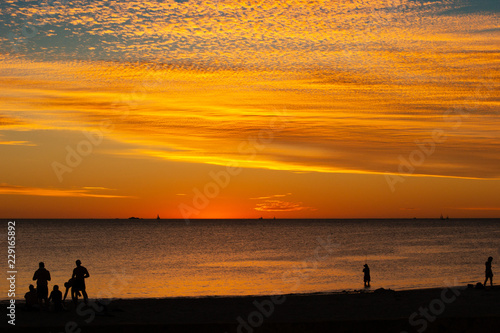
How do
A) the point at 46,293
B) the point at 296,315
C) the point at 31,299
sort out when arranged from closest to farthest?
1. the point at 31,299
2. the point at 296,315
3. the point at 46,293

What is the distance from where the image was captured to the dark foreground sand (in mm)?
15984

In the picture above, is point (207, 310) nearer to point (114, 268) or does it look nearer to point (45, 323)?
point (45, 323)

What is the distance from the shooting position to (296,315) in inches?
840

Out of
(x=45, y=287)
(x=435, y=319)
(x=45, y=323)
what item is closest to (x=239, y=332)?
(x=435, y=319)

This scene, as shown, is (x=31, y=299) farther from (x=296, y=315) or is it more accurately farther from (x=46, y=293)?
(x=296, y=315)

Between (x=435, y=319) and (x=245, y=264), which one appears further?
(x=245, y=264)

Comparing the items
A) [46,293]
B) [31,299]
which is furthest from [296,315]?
[31,299]

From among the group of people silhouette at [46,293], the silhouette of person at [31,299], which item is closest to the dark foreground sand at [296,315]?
the silhouette of person at [31,299]

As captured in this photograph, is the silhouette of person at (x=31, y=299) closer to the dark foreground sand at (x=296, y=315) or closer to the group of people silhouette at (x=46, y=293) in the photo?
the group of people silhouette at (x=46, y=293)

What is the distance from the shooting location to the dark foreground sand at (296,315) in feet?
52.4

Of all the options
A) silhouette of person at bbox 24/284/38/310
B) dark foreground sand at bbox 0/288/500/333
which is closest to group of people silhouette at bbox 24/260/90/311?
silhouette of person at bbox 24/284/38/310

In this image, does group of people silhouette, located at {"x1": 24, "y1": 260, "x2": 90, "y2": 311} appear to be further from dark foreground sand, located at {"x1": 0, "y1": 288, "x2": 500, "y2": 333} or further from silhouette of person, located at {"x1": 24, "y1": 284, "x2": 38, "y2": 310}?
dark foreground sand, located at {"x1": 0, "y1": 288, "x2": 500, "y2": 333}

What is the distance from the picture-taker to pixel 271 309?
23062 millimetres

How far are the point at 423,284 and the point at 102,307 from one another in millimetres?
28062
